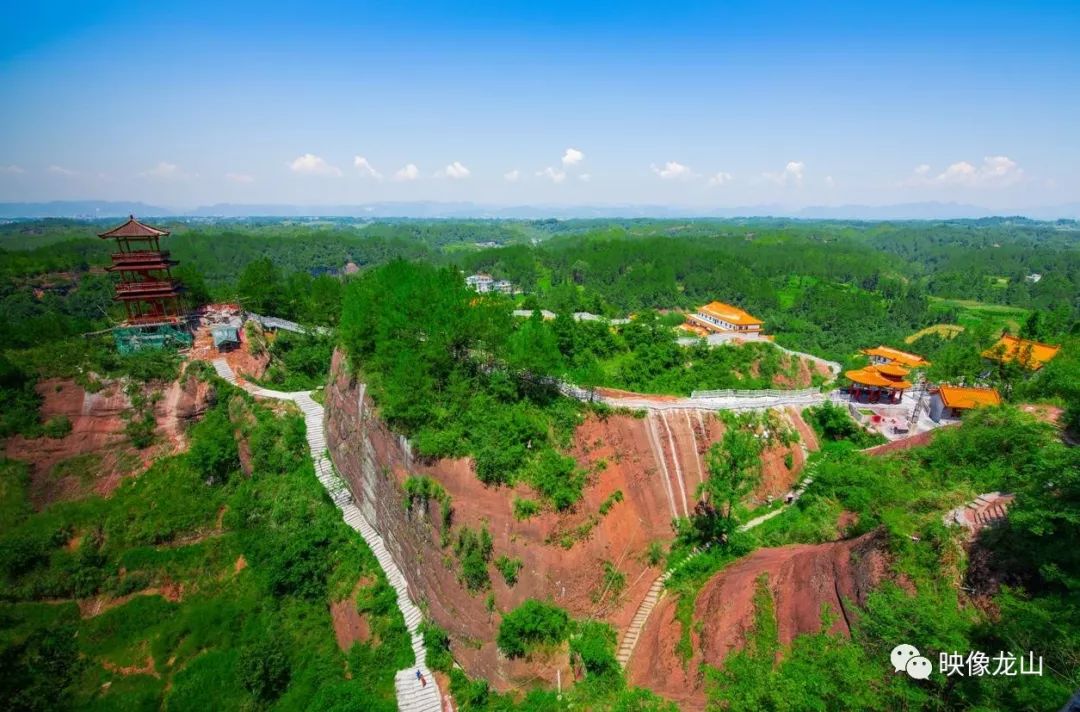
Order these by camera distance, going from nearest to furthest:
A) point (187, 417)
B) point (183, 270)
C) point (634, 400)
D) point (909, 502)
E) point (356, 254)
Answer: point (909, 502)
point (634, 400)
point (187, 417)
point (183, 270)
point (356, 254)

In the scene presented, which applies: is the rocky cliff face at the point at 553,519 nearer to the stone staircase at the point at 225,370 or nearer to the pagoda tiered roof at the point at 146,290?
the stone staircase at the point at 225,370

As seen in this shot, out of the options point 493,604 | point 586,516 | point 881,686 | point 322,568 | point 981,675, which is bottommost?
point 322,568

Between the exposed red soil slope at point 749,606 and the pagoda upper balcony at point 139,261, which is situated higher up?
the pagoda upper balcony at point 139,261

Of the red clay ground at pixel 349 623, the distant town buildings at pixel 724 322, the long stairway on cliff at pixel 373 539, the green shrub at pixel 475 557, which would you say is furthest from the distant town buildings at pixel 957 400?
the red clay ground at pixel 349 623

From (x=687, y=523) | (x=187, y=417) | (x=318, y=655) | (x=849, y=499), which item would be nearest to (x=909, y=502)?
(x=849, y=499)

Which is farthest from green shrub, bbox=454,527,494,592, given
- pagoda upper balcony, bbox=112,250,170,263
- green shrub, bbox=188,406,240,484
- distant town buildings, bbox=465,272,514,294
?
distant town buildings, bbox=465,272,514,294

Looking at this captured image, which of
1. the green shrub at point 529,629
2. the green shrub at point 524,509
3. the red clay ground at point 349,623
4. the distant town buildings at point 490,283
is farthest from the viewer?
the distant town buildings at point 490,283

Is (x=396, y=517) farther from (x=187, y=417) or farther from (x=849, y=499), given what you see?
(x=849, y=499)

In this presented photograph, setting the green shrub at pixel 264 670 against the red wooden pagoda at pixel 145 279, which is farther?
the red wooden pagoda at pixel 145 279
